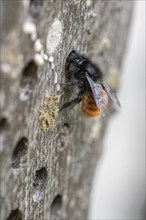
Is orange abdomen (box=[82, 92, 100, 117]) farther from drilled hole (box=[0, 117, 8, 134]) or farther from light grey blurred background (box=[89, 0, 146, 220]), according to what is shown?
light grey blurred background (box=[89, 0, 146, 220])

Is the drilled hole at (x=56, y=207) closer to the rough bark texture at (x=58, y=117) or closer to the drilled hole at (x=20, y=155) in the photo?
the rough bark texture at (x=58, y=117)

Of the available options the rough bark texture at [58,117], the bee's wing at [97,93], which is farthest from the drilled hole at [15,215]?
the bee's wing at [97,93]

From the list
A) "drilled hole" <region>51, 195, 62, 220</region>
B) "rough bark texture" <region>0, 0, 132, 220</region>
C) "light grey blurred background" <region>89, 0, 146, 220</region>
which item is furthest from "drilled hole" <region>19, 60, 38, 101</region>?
"light grey blurred background" <region>89, 0, 146, 220</region>

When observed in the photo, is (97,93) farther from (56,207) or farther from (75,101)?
(56,207)

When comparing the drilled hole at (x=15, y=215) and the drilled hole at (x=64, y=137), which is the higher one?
the drilled hole at (x=64, y=137)

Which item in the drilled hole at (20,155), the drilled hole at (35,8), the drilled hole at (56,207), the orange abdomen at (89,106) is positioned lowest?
the drilled hole at (56,207)

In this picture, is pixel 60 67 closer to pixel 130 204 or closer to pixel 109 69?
pixel 109 69

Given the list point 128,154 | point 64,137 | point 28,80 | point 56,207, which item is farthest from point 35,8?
point 128,154
